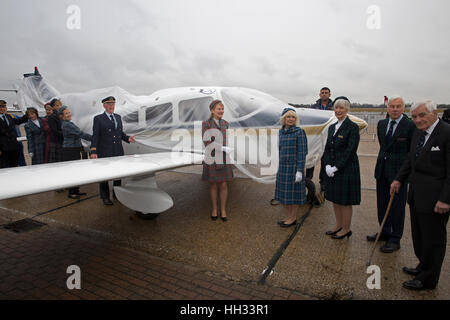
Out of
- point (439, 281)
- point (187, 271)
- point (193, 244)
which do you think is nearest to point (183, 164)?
point (193, 244)

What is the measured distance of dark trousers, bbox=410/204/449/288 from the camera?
7.20 ft

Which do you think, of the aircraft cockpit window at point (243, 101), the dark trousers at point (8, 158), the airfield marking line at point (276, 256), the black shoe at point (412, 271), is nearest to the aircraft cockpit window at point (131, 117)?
the aircraft cockpit window at point (243, 101)

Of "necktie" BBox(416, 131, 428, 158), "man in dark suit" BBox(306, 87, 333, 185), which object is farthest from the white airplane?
"necktie" BBox(416, 131, 428, 158)

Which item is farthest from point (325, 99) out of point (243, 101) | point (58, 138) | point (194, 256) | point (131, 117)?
point (58, 138)

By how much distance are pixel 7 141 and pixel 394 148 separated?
269 inches

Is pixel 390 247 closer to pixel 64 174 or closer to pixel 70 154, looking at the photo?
pixel 64 174

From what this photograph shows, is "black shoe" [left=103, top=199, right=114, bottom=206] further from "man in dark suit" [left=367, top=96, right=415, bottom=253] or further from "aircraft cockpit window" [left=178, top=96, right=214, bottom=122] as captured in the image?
"man in dark suit" [left=367, top=96, right=415, bottom=253]

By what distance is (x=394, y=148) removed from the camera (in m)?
2.90

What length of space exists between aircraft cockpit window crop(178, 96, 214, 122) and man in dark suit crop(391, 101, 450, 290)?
2907 millimetres

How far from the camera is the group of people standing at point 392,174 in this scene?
2156mm

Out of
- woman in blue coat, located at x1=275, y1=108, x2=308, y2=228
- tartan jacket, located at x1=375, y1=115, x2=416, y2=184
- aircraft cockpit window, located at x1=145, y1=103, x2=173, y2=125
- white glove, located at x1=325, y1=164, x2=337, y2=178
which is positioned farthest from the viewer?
aircraft cockpit window, located at x1=145, y1=103, x2=173, y2=125

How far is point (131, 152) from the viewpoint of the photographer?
5.14 metres
